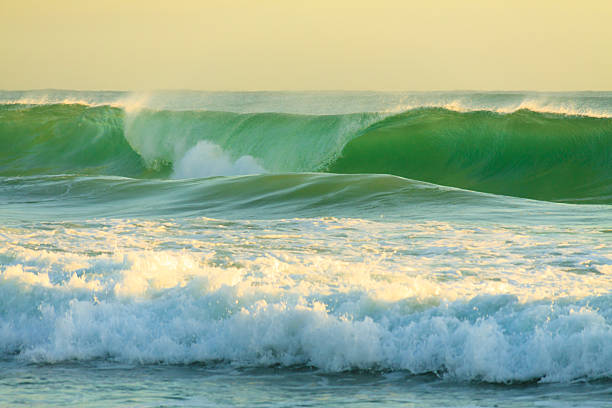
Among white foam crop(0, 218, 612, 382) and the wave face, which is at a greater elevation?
the wave face

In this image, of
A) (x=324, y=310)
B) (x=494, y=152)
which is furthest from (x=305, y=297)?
(x=494, y=152)

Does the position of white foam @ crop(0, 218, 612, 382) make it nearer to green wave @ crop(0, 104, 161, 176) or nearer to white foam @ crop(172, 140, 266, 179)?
white foam @ crop(172, 140, 266, 179)

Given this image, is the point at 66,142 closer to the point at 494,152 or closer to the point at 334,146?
the point at 334,146

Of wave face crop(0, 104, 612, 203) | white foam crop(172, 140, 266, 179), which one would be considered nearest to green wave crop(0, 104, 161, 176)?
wave face crop(0, 104, 612, 203)

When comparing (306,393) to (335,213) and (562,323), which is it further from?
(335,213)

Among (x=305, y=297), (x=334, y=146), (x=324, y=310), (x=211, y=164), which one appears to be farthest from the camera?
(x=211, y=164)

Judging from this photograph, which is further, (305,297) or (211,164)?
(211,164)

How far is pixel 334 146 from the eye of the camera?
21.2 meters

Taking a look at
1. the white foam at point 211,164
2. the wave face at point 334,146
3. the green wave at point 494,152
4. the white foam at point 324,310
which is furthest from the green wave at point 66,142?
the white foam at point 324,310

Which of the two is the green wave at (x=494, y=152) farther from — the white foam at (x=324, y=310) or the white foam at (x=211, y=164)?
the white foam at (x=324, y=310)

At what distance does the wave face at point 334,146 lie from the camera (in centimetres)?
1745

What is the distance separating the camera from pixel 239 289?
17.2 ft

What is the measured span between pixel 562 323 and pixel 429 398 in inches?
37.8

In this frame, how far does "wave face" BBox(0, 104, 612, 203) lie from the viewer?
17453mm
